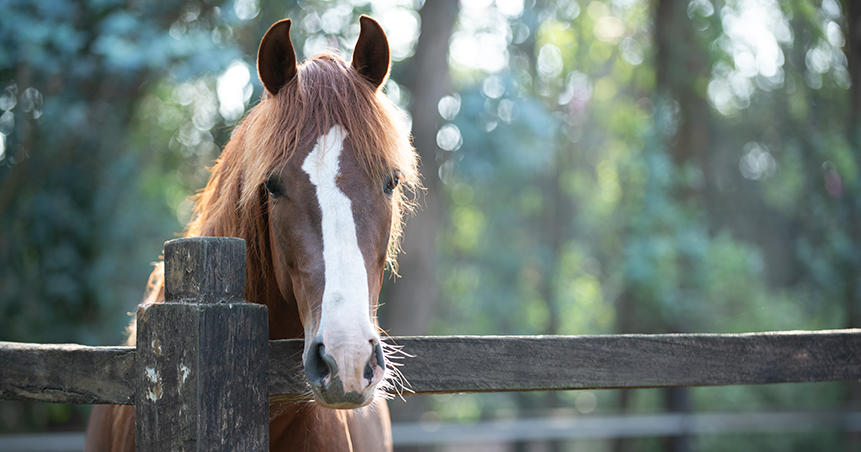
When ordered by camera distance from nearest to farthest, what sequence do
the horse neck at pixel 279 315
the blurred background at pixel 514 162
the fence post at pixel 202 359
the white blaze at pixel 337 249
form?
1. the fence post at pixel 202 359
2. the white blaze at pixel 337 249
3. the horse neck at pixel 279 315
4. the blurred background at pixel 514 162

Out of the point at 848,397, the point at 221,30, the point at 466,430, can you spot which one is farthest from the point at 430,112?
the point at 848,397

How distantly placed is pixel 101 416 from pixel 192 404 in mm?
1692

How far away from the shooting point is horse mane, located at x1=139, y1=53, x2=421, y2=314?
1.56 m

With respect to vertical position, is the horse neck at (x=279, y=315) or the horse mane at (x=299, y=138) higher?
the horse mane at (x=299, y=138)

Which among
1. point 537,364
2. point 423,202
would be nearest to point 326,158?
point 537,364

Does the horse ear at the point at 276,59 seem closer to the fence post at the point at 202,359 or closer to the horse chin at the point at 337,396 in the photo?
Answer: the fence post at the point at 202,359

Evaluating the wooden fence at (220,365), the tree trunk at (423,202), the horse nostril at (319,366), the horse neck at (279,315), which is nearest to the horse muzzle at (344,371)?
the horse nostril at (319,366)

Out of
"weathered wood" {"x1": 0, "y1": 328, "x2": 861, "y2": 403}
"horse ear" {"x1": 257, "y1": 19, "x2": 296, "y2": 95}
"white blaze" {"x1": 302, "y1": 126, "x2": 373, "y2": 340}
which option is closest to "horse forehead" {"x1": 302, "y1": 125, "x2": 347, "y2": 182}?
"white blaze" {"x1": 302, "y1": 126, "x2": 373, "y2": 340}

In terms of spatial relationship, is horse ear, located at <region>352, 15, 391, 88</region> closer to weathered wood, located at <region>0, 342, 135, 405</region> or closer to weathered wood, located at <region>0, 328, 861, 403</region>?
weathered wood, located at <region>0, 328, 861, 403</region>

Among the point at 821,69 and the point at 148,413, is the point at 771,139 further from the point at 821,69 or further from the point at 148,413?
the point at 148,413

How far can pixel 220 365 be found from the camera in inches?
45.0

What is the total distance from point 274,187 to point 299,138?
15cm

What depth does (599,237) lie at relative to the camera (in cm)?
1977

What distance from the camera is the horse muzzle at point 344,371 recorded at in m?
1.15
